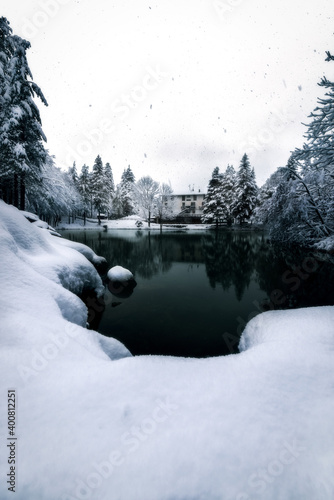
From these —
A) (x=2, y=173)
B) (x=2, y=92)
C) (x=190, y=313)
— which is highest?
(x=2, y=92)

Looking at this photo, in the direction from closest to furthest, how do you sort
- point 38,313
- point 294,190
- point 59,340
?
point 59,340, point 38,313, point 294,190

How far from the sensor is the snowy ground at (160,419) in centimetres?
194

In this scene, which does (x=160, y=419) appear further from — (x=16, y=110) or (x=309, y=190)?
(x=16, y=110)

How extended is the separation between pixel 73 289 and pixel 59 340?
15.0ft

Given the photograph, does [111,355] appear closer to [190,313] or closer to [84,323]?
[84,323]

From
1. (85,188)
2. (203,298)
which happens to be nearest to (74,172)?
(85,188)

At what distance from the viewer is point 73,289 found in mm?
8344

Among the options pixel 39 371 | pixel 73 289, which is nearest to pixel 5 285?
pixel 39 371

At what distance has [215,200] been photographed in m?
50.4

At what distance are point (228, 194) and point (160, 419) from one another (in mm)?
51651

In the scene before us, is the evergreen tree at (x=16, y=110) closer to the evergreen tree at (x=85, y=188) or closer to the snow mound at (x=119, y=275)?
the snow mound at (x=119, y=275)

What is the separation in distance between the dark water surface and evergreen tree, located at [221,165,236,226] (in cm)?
3079

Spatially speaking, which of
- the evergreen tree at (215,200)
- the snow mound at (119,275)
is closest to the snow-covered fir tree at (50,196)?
the snow mound at (119,275)

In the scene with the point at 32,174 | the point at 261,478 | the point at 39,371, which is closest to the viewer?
the point at 261,478
